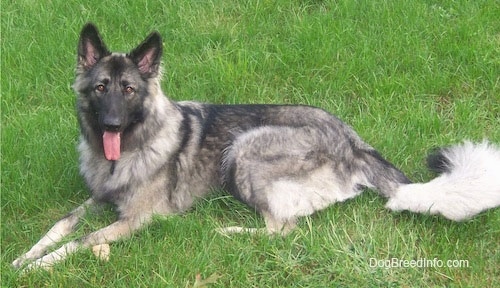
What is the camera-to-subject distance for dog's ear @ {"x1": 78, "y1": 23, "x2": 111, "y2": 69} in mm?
3684

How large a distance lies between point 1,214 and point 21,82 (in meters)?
1.63

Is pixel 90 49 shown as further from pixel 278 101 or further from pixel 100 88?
pixel 278 101

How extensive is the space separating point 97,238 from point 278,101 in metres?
2.21

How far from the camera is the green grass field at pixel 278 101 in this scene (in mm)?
3479

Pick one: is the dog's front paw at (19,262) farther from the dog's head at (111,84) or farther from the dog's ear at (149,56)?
the dog's ear at (149,56)

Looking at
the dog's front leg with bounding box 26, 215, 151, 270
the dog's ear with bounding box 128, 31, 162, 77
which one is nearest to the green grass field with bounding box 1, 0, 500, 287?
the dog's front leg with bounding box 26, 215, 151, 270

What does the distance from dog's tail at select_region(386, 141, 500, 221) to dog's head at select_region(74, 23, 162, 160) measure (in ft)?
6.03

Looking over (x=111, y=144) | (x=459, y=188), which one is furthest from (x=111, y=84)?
(x=459, y=188)

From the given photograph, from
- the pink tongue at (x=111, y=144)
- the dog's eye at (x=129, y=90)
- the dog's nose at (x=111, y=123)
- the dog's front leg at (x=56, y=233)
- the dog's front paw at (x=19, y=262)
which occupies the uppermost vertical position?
the dog's eye at (x=129, y=90)

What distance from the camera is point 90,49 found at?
12.3ft

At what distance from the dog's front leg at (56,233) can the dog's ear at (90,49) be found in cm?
99

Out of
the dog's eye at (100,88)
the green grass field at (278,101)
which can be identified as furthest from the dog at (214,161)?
the green grass field at (278,101)

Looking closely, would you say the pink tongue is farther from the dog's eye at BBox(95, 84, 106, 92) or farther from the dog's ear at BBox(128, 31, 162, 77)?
the dog's ear at BBox(128, 31, 162, 77)

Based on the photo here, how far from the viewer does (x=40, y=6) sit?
6.09 meters
